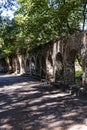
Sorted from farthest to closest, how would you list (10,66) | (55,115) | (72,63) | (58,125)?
(10,66)
(72,63)
(55,115)
(58,125)

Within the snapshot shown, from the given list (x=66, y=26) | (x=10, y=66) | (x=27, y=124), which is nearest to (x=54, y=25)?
(x=66, y=26)

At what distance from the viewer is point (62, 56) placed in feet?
61.4

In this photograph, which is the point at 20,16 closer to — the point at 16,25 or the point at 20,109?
the point at 16,25

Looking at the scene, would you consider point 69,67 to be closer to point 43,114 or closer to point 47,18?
point 47,18

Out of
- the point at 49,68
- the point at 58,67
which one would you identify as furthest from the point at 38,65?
the point at 58,67

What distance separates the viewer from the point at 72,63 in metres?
17.8

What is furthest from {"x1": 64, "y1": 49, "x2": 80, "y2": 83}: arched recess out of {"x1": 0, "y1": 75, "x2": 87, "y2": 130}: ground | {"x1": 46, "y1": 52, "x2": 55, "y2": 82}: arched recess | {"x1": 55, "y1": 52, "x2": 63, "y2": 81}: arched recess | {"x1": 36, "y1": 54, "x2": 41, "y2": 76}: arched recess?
{"x1": 36, "y1": 54, "x2": 41, "y2": 76}: arched recess

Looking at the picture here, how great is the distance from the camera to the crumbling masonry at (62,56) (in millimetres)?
15164

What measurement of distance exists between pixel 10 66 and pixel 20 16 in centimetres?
1987

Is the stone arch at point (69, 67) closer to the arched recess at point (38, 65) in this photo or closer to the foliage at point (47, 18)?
the foliage at point (47, 18)

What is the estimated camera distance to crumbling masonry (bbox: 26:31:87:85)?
15.2m

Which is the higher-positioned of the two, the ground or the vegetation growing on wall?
the vegetation growing on wall

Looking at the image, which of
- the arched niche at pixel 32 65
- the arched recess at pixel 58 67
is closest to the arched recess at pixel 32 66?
the arched niche at pixel 32 65

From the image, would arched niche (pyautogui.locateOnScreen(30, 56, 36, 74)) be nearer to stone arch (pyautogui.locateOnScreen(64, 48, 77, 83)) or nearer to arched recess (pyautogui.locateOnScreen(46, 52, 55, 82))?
arched recess (pyautogui.locateOnScreen(46, 52, 55, 82))
